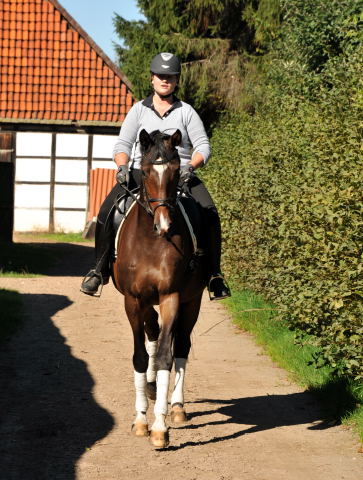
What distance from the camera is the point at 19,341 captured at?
39.5ft

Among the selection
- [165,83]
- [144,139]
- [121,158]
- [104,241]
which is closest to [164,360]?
[104,241]

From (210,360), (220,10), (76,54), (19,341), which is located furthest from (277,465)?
(220,10)

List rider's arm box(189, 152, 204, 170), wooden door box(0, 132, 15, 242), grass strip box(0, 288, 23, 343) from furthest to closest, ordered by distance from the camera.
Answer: wooden door box(0, 132, 15, 242), grass strip box(0, 288, 23, 343), rider's arm box(189, 152, 204, 170)

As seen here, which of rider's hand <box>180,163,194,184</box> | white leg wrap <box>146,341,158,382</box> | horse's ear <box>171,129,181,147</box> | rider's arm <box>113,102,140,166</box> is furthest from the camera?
white leg wrap <box>146,341,158,382</box>

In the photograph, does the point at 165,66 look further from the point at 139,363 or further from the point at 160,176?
the point at 139,363

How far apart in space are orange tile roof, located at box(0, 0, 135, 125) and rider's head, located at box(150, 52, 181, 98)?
23736mm

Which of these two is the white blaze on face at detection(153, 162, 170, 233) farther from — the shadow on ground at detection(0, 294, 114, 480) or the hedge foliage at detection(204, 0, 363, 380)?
the shadow on ground at detection(0, 294, 114, 480)

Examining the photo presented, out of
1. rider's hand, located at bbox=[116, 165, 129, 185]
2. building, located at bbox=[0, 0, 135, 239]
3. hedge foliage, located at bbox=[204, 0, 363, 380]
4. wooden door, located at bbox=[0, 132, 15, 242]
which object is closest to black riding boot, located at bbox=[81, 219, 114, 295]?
rider's hand, located at bbox=[116, 165, 129, 185]

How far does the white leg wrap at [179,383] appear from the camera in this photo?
823 centimetres

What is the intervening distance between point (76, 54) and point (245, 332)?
21.0 m

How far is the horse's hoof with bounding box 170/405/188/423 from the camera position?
8.18m

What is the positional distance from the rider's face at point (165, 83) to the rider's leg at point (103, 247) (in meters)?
0.91

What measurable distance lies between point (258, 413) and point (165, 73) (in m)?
3.08

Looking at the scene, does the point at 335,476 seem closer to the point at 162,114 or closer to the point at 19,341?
the point at 162,114
